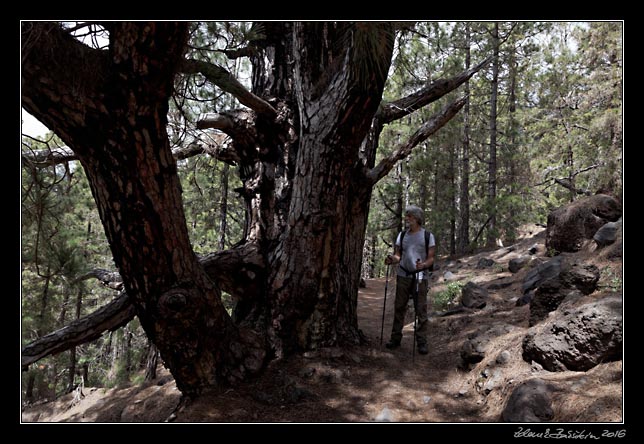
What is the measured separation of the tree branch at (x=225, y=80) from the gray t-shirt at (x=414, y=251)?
238cm

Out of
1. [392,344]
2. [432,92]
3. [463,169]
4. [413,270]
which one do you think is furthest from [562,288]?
[463,169]

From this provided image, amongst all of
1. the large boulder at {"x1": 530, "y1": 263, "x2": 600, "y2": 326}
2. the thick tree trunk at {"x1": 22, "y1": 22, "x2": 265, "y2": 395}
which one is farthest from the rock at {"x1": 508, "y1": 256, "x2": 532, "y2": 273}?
the thick tree trunk at {"x1": 22, "y1": 22, "x2": 265, "y2": 395}

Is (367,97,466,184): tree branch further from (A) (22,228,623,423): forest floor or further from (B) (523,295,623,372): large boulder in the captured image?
(B) (523,295,623,372): large boulder

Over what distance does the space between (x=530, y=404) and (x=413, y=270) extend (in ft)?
7.37

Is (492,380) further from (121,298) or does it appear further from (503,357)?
(121,298)

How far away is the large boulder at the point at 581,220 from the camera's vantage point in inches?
285

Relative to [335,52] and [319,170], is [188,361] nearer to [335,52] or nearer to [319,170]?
[319,170]

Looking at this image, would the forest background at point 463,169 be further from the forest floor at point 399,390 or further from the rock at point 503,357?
the rock at point 503,357

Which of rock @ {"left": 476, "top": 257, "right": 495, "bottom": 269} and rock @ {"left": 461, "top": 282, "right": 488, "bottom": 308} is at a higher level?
A: rock @ {"left": 476, "top": 257, "right": 495, "bottom": 269}

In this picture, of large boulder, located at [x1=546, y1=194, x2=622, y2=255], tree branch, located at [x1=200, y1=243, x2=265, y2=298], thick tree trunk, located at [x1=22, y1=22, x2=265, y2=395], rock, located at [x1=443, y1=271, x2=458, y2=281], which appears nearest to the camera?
thick tree trunk, located at [x1=22, y1=22, x2=265, y2=395]

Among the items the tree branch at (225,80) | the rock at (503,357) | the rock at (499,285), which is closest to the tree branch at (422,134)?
the tree branch at (225,80)

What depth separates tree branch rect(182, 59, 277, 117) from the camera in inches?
121

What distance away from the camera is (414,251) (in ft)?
16.2

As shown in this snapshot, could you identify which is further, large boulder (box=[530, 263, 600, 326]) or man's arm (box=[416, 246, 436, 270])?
man's arm (box=[416, 246, 436, 270])
